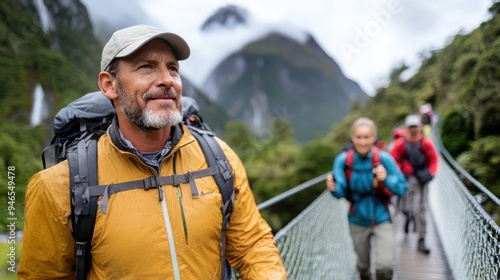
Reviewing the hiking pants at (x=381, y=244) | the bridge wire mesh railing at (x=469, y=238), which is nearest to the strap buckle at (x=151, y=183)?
the bridge wire mesh railing at (x=469, y=238)

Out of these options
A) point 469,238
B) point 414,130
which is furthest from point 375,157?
point 414,130

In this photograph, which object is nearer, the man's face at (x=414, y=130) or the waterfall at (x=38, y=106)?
the man's face at (x=414, y=130)

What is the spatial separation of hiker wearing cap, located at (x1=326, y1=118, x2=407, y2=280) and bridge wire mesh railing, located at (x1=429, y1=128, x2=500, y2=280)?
541mm

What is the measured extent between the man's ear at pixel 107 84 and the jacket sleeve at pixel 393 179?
2.14 meters

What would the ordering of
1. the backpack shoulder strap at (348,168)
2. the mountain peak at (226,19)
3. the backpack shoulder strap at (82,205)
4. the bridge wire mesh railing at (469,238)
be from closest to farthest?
the backpack shoulder strap at (82,205) < the bridge wire mesh railing at (469,238) < the backpack shoulder strap at (348,168) < the mountain peak at (226,19)

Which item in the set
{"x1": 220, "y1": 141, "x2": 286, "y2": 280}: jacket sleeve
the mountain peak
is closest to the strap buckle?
{"x1": 220, "y1": 141, "x2": 286, "y2": 280}: jacket sleeve

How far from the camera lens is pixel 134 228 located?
1.20m

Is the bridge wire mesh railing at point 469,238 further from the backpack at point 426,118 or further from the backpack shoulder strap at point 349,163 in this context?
the backpack at point 426,118

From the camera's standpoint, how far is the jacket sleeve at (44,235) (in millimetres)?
1178

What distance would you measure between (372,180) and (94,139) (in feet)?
7.21

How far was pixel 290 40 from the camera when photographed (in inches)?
6486

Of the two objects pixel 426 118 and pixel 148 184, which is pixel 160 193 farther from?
pixel 426 118

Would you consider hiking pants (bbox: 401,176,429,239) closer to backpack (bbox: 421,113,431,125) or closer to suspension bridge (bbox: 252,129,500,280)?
suspension bridge (bbox: 252,129,500,280)

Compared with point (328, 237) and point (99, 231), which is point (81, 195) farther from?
point (328, 237)
